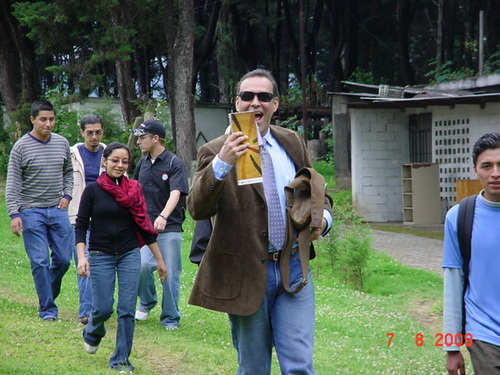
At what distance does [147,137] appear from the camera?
864cm

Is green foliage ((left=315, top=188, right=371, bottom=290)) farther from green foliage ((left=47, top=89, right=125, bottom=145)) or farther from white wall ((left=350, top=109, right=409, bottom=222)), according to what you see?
green foliage ((left=47, top=89, right=125, bottom=145))

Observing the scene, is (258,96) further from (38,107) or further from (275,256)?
(38,107)

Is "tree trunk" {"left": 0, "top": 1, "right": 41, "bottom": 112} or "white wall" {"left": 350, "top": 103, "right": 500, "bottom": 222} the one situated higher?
"tree trunk" {"left": 0, "top": 1, "right": 41, "bottom": 112}

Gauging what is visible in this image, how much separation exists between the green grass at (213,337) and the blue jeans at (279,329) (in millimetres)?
2392

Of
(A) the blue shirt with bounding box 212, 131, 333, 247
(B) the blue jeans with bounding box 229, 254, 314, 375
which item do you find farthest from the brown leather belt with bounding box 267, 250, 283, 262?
(A) the blue shirt with bounding box 212, 131, 333, 247

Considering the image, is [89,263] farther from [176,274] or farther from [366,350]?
[366,350]

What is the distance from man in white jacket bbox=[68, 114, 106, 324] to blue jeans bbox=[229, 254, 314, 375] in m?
4.12

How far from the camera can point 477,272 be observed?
4449 mm

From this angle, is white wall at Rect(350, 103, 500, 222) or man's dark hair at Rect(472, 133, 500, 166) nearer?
man's dark hair at Rect(472, 133, 500, 166)

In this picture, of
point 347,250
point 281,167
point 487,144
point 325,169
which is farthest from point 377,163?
point 487,144

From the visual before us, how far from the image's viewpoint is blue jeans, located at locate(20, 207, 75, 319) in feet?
29.3

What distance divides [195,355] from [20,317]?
228 cm

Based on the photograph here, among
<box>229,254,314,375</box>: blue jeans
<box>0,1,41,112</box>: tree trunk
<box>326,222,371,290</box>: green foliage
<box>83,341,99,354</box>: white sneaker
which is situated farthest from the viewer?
<box>0,1,41,112</box>: tree trunk

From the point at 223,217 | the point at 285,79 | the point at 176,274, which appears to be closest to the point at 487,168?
the point at 223,217
